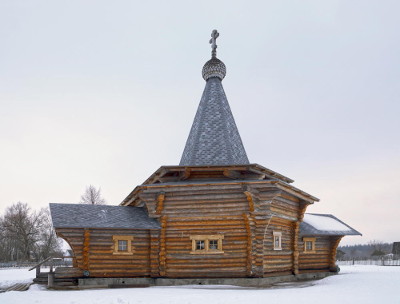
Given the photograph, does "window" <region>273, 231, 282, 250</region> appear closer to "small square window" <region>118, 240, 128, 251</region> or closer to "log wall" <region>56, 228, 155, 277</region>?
"log wall" <region>56, 228, 155, 277</region>

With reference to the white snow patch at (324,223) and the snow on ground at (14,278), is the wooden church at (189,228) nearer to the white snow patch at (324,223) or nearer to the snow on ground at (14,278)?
the snow on ground at (14,278)

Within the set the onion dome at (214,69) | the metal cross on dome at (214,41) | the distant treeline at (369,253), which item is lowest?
the distant treeline at (369,253)

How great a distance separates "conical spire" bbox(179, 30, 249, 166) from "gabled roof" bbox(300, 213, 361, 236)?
17.1 ft

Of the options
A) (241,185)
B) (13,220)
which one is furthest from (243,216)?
(13,220)

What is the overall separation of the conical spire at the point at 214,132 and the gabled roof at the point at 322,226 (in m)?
5.21

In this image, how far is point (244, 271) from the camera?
15.0m

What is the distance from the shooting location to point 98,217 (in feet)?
51.4

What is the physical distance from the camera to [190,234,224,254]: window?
50.2 feet

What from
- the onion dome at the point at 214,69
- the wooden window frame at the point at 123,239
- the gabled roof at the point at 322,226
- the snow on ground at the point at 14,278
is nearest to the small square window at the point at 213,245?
the wooden window frame at the point at 123,239

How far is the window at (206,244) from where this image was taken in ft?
50.2

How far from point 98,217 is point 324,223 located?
43.9 ft

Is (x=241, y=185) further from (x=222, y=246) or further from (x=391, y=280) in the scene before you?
(x=391, y=280)

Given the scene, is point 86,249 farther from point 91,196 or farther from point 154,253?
point 91,196

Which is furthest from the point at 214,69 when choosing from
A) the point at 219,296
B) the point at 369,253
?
the point at 369,253
